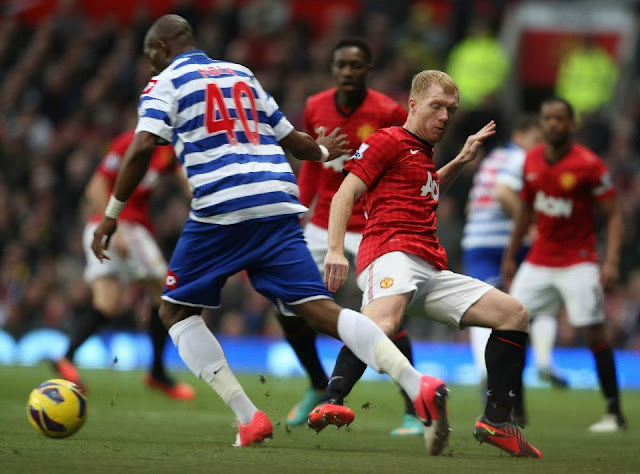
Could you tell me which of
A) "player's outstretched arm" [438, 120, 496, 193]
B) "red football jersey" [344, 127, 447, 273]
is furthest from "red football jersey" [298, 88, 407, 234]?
"red football jersey" [344, 127, 447, 273]

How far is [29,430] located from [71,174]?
11.5 m

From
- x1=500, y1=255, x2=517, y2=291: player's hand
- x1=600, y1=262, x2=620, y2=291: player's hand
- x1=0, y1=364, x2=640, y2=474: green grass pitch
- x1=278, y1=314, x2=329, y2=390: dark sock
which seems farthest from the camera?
x1=500, y1=255, x2=517, y2=291: player's hand

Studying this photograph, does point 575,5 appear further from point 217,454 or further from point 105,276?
point 217,454

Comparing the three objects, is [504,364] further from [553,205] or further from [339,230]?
[553,205]

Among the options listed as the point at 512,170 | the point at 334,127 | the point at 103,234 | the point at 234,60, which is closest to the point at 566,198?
the point at 512,170

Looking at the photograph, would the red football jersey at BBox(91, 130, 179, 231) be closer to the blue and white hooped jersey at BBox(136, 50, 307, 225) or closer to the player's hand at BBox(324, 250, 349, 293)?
the blue and white hooped jersey at BBox(136, 50, 307, 225)

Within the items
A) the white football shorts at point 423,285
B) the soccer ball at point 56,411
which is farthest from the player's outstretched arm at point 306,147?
the soccer ball at point 56,411

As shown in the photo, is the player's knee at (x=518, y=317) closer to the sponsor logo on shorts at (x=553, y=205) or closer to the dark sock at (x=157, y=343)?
the sponsor logo on shorts at (x=553, y=205)

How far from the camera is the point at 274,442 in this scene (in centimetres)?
700

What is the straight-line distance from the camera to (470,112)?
58.1 feet

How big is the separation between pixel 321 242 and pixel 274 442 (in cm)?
201

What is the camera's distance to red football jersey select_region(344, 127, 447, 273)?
647 centimetres

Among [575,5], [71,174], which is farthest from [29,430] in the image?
[575,5]

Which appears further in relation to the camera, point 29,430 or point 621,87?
point 621,87
